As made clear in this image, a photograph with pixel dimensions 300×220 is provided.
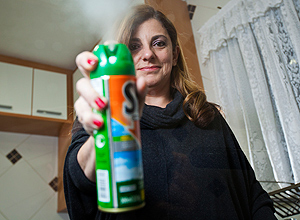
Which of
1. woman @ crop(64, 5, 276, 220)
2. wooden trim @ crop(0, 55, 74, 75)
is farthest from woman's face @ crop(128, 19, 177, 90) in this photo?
wooden trim @ crop(0, 55, 74, 75)

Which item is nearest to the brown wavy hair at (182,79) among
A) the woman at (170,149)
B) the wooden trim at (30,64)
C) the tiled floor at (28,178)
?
the woman at (170,149)

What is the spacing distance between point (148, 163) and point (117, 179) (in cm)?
13

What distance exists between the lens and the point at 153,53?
1.26 feet

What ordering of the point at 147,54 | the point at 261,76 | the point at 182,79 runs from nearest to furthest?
1. the point at 147,54
2. the point at 182,79
3. the point at 261,76

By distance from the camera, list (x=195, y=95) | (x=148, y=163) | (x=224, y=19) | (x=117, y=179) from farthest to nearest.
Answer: (x=224, y=19)
(x=195, y=95)
(x=148, y=163)
(x=117, y=179)

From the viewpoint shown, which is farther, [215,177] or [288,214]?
[288,214]

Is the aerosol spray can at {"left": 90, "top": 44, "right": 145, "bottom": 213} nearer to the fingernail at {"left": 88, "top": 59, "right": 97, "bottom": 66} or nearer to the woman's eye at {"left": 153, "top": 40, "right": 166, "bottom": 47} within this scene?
the fingernail at {"left": 88, "top": 59, "right": 97, "bottom": 66}

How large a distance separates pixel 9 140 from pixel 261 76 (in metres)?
0.59

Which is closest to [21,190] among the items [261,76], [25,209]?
[25,209]

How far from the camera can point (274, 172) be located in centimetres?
57

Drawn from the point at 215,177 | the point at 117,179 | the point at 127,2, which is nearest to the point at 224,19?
the point at 127,2

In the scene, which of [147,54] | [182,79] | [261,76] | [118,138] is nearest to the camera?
[118,138]

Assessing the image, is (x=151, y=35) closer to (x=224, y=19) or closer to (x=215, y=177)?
(x=215, y=177)

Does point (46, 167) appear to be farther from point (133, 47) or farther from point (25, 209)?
point (133, 47)
